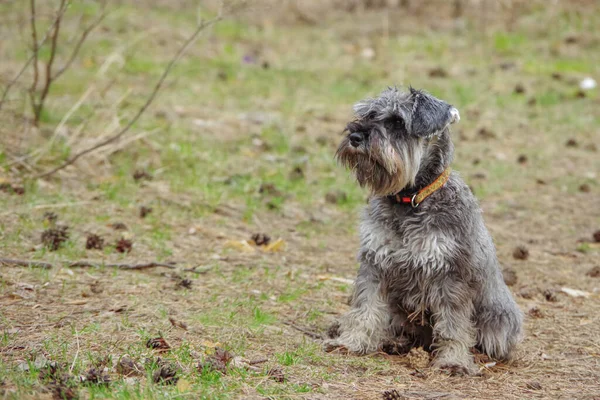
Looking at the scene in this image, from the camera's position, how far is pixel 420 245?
5.23 meters

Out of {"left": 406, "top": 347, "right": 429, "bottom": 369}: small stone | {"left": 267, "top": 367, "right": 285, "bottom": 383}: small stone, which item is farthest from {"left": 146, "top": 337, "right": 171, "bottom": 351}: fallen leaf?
{"left": 406, "top": 347, "right": 429, "bottom": 369}: small stone

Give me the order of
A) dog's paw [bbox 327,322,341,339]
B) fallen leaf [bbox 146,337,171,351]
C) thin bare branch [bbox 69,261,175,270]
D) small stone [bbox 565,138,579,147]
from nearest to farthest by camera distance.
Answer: fallen leaf [bbox 146,337,171,351], dog's paw [bbox 327,322,341,339], thin bare branch [bbox 69,261,175,270], small stone [bbox 565,138,579,147]

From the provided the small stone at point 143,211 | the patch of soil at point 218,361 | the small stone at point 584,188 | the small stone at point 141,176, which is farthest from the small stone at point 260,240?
Result: the small stone at point 584,188

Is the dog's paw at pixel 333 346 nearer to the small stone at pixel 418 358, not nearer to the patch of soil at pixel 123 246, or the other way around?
the small stone at pixel 418 358

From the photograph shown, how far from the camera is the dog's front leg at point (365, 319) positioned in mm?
5402

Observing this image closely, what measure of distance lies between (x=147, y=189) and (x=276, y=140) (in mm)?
2551

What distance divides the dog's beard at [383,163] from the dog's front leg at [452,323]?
70cm

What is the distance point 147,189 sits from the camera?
8.43 metres

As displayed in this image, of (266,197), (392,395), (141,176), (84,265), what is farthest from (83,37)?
(392,395)

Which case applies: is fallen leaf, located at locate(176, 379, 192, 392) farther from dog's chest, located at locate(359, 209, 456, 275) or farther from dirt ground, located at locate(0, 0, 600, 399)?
dog's chest, located at locate(359, 209, 456, 275)

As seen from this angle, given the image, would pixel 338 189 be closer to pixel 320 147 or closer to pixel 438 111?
pixel 320 147

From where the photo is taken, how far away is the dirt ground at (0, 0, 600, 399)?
4.91 meters

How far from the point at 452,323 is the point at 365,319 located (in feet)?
1.83

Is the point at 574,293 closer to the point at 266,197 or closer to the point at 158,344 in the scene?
the point at 266,197
